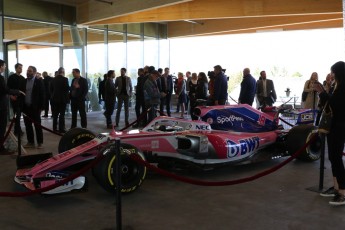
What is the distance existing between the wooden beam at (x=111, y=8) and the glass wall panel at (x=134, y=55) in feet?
12.3

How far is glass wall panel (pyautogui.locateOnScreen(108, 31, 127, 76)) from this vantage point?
58.5 ft

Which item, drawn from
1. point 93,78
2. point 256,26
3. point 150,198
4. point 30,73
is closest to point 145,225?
point 150,198

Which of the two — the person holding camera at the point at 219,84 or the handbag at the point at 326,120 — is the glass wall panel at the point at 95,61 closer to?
the person holding camera at the point at 219,84

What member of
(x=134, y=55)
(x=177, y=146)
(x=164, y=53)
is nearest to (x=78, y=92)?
(x=177, y=146)

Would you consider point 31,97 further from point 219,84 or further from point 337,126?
point 337,126

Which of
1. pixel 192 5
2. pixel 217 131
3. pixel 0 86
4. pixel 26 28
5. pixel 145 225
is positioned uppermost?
pixel 192 5

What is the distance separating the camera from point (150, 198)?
4746mm

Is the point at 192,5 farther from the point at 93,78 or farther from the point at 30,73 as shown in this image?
the point at 30,73

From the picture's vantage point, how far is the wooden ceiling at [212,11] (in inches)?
511

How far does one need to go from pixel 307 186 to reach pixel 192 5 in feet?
35.2

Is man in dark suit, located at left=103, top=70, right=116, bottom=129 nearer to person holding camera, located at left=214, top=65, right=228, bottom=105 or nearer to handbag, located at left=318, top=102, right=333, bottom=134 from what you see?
person holding camera, located at left=214, top=65, right=228, bottom=105

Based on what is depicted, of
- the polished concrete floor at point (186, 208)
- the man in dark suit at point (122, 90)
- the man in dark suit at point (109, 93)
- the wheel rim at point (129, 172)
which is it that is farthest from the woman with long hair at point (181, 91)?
the wheel rim at point (129, 172)

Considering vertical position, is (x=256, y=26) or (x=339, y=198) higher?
(x=256, y=26)

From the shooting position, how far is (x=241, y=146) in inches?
234
